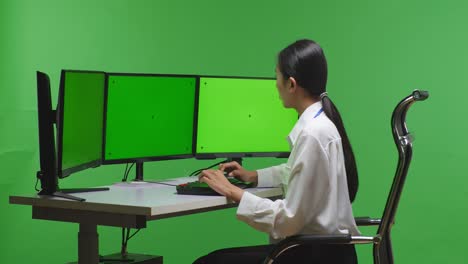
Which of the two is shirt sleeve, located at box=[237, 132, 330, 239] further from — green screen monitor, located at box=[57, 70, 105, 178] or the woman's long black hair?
green screen monitor, located at box=[57, 70, 105, 178]

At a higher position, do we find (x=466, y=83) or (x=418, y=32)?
(x=418, y=32)

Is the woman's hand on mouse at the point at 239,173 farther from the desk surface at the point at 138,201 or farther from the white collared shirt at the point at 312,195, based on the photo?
the white collared shirt at the point at 312,195

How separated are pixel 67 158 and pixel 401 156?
120 centimetres

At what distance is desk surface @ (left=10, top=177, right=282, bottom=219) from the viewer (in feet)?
7.94

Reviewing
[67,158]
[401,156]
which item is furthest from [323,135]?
[67,158]

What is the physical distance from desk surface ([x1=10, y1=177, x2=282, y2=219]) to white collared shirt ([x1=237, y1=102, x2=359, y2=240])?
0.75 ft

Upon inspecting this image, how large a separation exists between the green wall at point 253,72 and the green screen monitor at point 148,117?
2.91ft

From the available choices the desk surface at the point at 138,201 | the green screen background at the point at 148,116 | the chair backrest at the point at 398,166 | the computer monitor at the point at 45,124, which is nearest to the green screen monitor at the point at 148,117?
the green screen background at the point at 148,116

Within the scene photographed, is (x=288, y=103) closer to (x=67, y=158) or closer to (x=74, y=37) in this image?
(x=67, y=158)

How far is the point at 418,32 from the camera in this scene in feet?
13.0

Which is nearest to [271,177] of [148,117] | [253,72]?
[148,117]

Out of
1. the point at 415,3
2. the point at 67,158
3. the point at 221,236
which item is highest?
the point at 415,3

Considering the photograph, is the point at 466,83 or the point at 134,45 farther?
the point at 134,45

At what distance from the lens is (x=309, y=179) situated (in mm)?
2289
